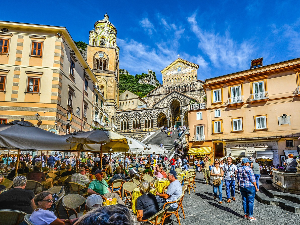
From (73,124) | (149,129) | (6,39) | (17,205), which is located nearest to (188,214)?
(17,205)

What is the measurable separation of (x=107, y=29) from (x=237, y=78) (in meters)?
36.3

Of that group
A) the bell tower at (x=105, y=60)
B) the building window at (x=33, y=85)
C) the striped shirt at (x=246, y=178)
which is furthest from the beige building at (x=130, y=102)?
the striped shirt at (x=246, y=178)

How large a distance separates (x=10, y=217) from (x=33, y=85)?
14.6 m

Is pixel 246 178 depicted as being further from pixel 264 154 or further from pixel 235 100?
pixel 235 100

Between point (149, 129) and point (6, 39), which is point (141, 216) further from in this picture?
point (149, 129)

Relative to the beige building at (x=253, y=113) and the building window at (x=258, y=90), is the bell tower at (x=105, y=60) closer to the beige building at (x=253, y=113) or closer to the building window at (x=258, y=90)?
the beige building at (x=253, y=113)

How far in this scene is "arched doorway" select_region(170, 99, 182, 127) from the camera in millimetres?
51412

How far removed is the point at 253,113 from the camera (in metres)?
22.8

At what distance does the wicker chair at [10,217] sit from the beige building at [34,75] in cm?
1286

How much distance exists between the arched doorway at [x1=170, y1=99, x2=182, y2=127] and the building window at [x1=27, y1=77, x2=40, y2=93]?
3788cm

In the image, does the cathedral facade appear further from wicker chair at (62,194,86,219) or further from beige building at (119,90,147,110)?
wicker chair at (62,194,86,219)

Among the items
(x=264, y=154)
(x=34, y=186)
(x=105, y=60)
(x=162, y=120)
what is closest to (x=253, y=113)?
(x=264, y=154)

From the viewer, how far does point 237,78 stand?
23797mm

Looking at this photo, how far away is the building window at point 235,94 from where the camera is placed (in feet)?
77.6
